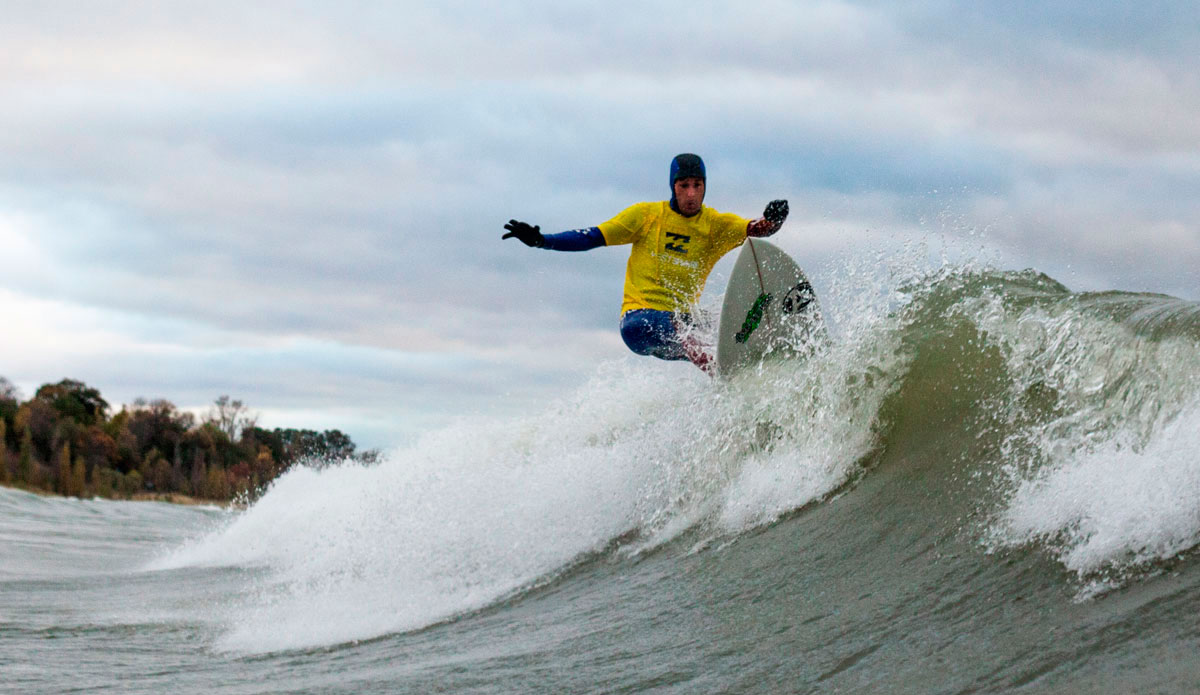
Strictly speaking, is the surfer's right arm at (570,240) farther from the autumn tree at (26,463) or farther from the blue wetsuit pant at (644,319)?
the autumn tree at (26,463)

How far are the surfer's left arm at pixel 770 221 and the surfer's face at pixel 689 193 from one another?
0.46m

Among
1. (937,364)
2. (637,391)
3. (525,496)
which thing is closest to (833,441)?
(937,364)

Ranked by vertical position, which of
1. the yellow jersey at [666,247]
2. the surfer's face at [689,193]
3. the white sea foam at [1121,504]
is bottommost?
the white sea foam at [1121,504]

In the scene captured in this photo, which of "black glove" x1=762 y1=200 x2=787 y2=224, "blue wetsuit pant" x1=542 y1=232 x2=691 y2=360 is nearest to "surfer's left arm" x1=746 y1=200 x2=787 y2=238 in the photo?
"black glove" x1=762 y1=200 x2=787 y2=224

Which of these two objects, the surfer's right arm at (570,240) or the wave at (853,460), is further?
the surfer's right arm at (570,240)

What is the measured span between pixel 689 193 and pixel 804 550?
3473mm

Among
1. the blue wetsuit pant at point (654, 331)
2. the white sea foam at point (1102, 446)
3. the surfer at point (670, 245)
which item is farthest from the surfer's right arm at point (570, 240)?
the white sea foam at point (1102, 446)

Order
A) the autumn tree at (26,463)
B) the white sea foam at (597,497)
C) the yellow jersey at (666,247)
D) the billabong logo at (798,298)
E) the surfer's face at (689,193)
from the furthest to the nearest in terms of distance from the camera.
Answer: the autumn tree at (26,463) → the yellow jersey at (666,247) → the surfer's face at (689,193) → the billabong logo at (798,298) → the white sea foam at (597,497)

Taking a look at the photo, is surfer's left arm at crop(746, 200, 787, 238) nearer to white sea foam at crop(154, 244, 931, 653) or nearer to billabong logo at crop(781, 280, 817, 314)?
billabong logo at crop(781, 280, 817, 314)

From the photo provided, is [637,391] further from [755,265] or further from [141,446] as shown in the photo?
[141,446]

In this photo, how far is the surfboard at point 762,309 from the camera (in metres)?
7.41

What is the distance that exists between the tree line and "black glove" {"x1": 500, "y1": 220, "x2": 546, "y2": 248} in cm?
6406

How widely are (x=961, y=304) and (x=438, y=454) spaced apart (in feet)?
23.0

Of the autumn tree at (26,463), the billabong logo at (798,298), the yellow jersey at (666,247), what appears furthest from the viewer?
the autumn tree at (26,463)
